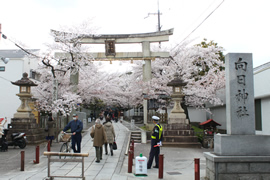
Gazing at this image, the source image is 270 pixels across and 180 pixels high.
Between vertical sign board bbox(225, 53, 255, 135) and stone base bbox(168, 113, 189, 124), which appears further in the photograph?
stone base bbox(168, 113, 189, 124)

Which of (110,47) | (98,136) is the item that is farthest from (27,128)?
(110,47)

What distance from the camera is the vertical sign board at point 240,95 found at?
8.00 metres

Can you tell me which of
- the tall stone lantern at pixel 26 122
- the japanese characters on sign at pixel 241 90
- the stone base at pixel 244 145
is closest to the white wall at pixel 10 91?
the tall stone lantern at pixel 26 122

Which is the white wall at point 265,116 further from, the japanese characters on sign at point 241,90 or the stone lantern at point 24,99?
the stone lantern at point 24,99

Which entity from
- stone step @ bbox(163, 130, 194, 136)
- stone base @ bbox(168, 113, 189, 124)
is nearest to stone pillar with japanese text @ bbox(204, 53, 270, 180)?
stone step @ bbox(163, 130, 194, 136)

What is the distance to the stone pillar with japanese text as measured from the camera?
298 inches

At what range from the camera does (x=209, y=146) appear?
57.3 feet

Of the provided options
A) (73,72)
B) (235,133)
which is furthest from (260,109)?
(73,72)

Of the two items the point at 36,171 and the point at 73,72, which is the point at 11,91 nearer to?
the point at 73,72

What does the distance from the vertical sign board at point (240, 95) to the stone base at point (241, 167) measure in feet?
2.65

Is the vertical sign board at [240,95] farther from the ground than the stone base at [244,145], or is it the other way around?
the vertical sign board at [240,95]

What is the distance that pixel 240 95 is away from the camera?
8156mm

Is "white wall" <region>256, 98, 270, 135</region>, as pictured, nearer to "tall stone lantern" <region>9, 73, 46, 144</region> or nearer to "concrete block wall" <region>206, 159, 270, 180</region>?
"concrete block wall" <region>206, 159, 270, 180</region>

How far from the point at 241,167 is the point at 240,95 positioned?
2.15 meters
